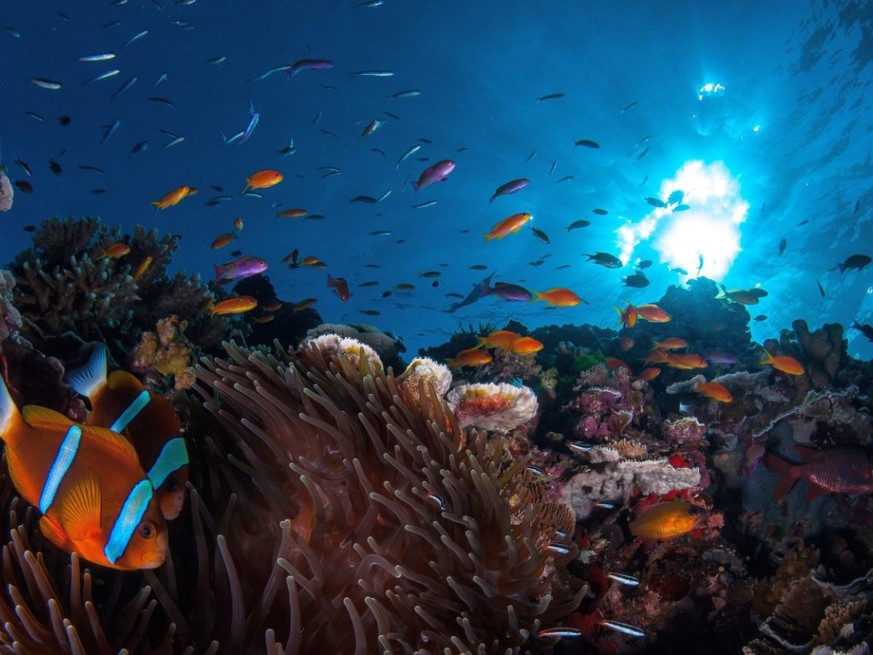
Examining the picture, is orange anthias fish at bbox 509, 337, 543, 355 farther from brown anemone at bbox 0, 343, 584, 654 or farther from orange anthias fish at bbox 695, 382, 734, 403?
brown anemone at bbox 0, 343, 584, 654

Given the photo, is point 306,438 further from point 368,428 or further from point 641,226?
point 641,226

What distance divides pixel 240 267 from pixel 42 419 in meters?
6.78

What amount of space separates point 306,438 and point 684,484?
394 centimetres

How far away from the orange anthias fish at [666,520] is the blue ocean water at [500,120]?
13290 mm

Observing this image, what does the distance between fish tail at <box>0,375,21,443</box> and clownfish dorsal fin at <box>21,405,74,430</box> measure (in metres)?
0.03

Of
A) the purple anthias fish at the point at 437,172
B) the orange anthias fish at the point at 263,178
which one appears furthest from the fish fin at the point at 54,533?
the orange anthias fish at the point at 263,178

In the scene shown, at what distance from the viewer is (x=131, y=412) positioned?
1993 millimetres

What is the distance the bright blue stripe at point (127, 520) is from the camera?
1.44 m

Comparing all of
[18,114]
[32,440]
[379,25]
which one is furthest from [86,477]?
[18,114]

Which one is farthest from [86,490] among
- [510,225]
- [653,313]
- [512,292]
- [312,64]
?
[653,313]

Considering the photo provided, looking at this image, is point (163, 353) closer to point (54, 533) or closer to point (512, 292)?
point (54, 533)

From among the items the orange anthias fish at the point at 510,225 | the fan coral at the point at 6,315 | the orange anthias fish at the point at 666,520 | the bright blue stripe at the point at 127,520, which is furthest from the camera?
the orange anthias fish at the point at 510,225

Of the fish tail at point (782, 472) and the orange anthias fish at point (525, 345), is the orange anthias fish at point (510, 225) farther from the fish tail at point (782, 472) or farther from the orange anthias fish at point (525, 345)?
the fish tail at point (782, 472)

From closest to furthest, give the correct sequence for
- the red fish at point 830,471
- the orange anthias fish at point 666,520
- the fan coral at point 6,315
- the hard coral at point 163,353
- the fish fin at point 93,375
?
the fish fin at point 93,375, the fan coral at point 6,315, the orange anthias fish at point 666,520, the red fish at point 830,471, the hard coral at point 163,353
